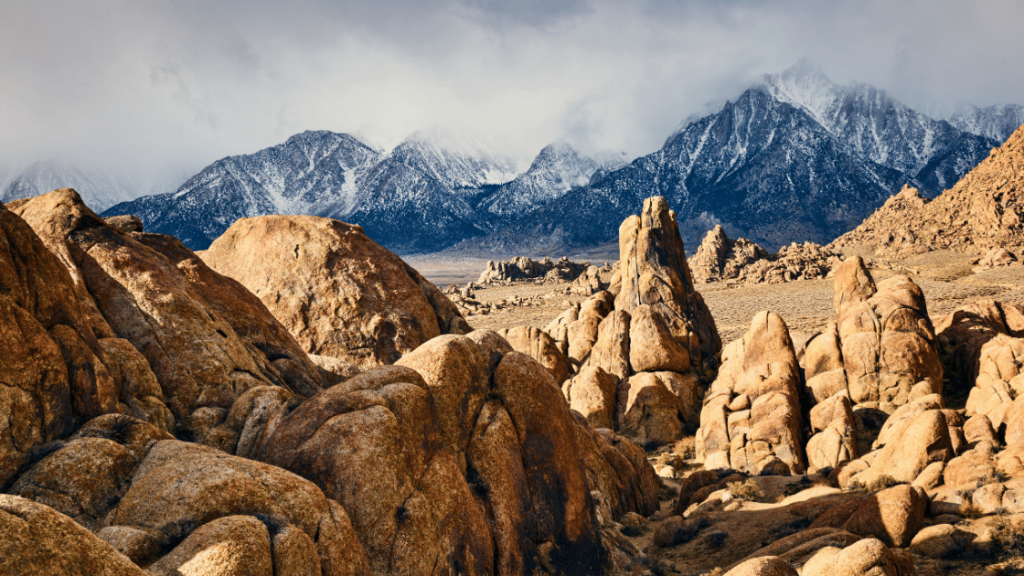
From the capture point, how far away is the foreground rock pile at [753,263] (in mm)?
106375

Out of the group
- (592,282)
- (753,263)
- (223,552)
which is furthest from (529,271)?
(223,552)

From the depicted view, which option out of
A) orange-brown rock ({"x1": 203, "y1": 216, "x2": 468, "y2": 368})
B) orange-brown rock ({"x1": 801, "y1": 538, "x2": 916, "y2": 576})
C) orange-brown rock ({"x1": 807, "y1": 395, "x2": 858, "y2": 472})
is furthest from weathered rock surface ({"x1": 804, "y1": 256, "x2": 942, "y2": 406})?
orange-brown rock ({"x1": 801, "y1": 538, "x2": 916, "y2": 576})

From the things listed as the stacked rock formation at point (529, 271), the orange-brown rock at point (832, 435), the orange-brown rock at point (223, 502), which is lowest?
the orange-brown rock at point (832, 435)

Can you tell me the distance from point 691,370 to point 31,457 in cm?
3637

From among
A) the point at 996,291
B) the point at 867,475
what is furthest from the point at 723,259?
the point at 867,475

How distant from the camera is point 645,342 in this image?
39719 millimetres

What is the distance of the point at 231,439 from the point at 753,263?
120 metres

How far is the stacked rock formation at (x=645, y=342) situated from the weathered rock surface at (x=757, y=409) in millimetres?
2132

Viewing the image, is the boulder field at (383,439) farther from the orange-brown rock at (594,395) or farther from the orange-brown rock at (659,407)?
the orange-brown rock at (594,395)

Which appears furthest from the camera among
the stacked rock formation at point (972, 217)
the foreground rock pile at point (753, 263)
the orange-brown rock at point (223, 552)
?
the stacked rock formation at point (972, 217)

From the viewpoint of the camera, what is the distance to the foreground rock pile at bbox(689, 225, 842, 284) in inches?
4188

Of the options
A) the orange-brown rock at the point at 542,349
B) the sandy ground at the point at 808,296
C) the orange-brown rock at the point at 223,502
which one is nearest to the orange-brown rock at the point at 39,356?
the orange-brown rock at the point at 223,502

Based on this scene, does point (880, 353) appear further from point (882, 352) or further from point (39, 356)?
point (39, 356)

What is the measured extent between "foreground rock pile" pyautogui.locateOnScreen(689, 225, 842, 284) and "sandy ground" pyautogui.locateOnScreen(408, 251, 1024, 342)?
4940mm
